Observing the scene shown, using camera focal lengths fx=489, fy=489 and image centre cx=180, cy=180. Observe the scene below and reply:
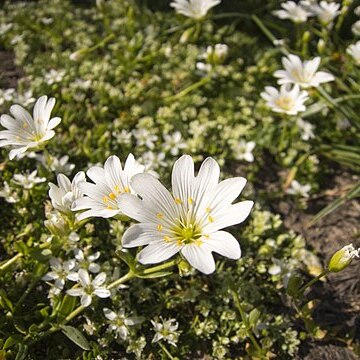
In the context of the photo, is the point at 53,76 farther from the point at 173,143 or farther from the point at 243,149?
the point at 243,149

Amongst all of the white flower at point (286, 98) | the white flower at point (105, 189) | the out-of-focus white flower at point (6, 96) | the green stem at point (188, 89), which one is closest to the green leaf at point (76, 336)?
the white flower at point (105, 189)

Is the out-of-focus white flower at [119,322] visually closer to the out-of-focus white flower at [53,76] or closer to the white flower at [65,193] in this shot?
the white flower at [65,193]

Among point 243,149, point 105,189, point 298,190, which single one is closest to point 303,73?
point 243,149

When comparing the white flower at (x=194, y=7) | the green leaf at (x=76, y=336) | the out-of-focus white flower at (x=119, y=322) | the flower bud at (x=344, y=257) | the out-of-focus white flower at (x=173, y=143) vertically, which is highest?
the white flower at (x=194, y=7)

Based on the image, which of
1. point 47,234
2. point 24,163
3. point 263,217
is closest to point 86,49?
point 24,163

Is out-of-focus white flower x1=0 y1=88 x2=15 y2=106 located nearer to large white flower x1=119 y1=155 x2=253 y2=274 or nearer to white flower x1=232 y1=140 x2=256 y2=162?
white flower x1=232 y1=140 x2=256 y2=162

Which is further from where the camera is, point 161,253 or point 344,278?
point 344,278

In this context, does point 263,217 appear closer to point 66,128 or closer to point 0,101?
point 66,128
